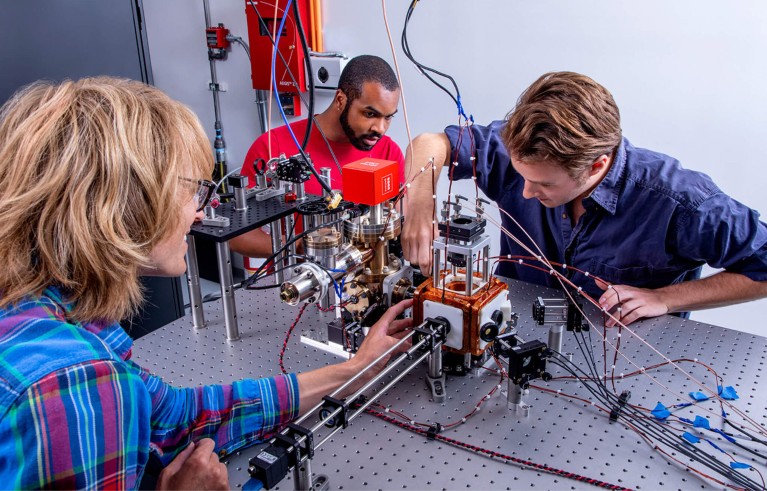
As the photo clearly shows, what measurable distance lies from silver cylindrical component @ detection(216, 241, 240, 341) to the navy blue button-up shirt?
2.82 ft

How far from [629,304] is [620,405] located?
34cm

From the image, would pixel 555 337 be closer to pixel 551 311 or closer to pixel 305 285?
pixel 551 311

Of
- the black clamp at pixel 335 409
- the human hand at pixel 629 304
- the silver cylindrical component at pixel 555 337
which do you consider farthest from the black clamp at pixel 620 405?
the black clamp at pixel 335 409

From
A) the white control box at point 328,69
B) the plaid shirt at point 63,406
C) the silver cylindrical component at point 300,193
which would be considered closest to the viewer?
the plaid shirt at point 63,406

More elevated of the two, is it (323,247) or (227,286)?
(323,247)

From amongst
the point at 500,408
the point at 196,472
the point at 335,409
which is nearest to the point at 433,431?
the point at 500,408

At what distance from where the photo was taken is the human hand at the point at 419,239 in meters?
1.26

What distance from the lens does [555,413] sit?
3.29 ft

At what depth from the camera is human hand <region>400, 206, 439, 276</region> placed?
4.15 feet

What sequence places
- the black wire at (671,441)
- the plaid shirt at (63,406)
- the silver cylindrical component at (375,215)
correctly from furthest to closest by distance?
the silver cylindrical component at (375,215) < the black wire at (671,441) < the plaid shirt at (63,406)

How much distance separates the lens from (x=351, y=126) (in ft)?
7.29

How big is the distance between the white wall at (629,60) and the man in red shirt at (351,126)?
0.45 m

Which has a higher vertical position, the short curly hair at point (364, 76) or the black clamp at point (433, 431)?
the short curly hair at point (364, 76)

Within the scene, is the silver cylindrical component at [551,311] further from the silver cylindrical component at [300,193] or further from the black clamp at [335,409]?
the silver cylindrical component at [300,193]
